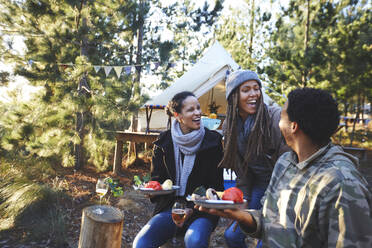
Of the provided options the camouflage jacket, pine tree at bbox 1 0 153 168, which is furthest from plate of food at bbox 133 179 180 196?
pine tree at bbox 1 0 153 168

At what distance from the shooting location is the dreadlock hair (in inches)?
84.6

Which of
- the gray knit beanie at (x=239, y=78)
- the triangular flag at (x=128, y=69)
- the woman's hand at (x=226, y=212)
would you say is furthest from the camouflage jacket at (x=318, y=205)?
the triangular flag at (x=128, y=69)

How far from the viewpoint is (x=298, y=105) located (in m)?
1.30

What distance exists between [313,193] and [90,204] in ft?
14.0

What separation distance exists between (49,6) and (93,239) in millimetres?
5188

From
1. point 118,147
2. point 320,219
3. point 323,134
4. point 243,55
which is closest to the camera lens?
point 320,219

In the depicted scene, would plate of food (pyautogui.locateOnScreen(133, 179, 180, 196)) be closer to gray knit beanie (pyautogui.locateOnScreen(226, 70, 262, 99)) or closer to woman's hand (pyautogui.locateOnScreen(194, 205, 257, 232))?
woman's hand (pyautogui.locateOnScreen(194, 205, 257, 232))

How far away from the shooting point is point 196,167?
8.41 ft

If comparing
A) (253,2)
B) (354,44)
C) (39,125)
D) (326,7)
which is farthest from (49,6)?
(253,2)

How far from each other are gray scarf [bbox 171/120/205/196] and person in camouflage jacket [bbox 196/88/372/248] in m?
1.08

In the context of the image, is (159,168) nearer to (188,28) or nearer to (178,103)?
(178,103)

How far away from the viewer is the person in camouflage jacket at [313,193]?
3.36ft

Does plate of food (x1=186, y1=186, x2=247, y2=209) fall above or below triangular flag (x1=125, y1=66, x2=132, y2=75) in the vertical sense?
below

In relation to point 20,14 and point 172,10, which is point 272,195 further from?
point 172,10
